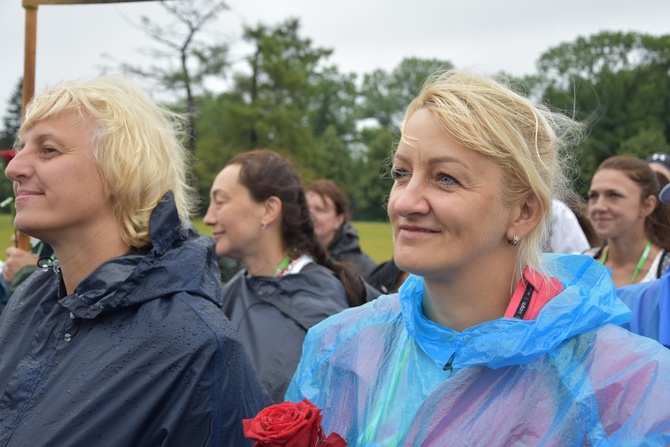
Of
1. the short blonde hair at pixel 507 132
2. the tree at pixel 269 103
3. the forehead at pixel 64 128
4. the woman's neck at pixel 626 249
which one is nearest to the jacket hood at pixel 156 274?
the forehead at pixel 64 128

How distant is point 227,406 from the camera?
201 cm

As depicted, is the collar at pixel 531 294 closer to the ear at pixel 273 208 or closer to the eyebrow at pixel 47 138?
the eyebrow at pixel 47 138

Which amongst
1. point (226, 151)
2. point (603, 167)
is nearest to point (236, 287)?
point (603, 167)

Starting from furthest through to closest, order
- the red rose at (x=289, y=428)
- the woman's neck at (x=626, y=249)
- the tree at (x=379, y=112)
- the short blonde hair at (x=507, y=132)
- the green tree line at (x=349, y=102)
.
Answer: the tree at (x=379, y=112)
the green tree line at (x=349, y=102)
the woman's neck at (x=626, y=249)
the short blonde hair at (x=507, y=132)
the red rose at (x=289, y=428)

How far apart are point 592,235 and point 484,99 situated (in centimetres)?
487

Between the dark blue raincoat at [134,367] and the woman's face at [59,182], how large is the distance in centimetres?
20

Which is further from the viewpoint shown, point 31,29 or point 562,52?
point 562,52

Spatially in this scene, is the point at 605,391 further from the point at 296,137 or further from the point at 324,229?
the point at 296,137

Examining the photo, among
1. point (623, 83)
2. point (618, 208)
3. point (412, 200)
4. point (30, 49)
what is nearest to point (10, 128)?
point (30, 49)

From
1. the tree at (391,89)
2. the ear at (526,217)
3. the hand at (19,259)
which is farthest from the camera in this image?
the tree at (391,89)

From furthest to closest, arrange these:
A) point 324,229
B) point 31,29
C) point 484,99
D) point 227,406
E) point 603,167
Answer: point 324,229, point 603,167, point 31,29, point 227,406, point 484,99

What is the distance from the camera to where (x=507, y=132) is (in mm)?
1707

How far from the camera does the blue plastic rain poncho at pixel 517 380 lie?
1.53 m

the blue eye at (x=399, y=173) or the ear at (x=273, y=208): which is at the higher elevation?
the blue eye at (x=399, y=173)
